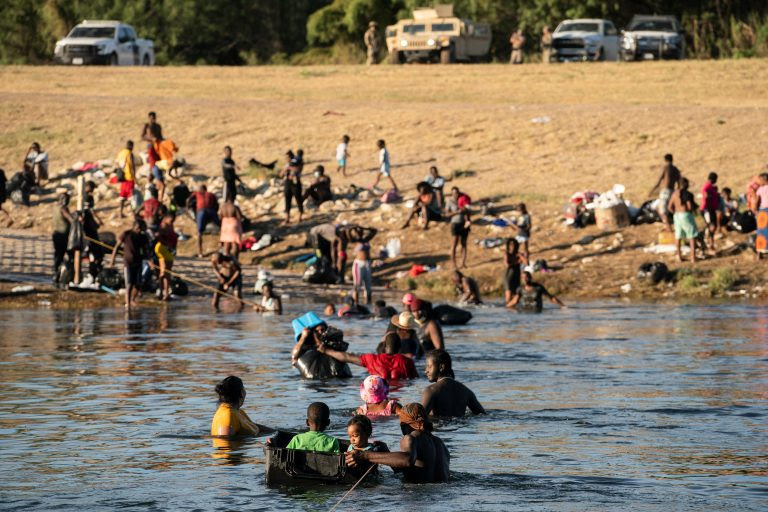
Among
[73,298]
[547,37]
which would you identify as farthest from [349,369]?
[547,37]

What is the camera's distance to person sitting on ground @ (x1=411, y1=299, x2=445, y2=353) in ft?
62.2

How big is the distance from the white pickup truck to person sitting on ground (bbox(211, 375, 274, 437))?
41726mm

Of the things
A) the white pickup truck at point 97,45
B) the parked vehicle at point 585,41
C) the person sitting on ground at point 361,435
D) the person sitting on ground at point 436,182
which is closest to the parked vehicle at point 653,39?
the parked vehicle at point 585,41

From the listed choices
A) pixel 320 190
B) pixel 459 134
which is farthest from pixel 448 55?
pixel 320 190

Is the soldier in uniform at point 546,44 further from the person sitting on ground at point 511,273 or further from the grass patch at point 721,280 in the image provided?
the person sitting on ground at point 511,273

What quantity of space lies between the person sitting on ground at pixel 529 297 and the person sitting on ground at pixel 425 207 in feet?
20.3

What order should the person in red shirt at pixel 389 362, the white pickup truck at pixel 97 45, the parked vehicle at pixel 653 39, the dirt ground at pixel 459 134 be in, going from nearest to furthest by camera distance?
the person in red shirt at pixel 389 362 → the dirt ground at pixel 459 134 → the parked vehicle at pixel 653 39 → the white pickup truck at pixel 97 45

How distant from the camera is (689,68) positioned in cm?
4825

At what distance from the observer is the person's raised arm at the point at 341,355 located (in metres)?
17.9

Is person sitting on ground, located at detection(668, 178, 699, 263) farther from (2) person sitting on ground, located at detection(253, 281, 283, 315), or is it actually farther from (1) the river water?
(2) person sitting on ground, located at detection(253, 281, 283, 315)

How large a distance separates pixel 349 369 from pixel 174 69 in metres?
37.1

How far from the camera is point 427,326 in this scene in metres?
19.2

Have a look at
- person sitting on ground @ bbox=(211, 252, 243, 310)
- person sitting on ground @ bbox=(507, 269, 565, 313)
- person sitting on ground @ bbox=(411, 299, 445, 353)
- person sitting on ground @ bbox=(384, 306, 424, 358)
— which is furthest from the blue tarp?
person sitting on ground @ bbox=(507, 269, 565, 313)

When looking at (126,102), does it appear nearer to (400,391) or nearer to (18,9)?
(18,9)
